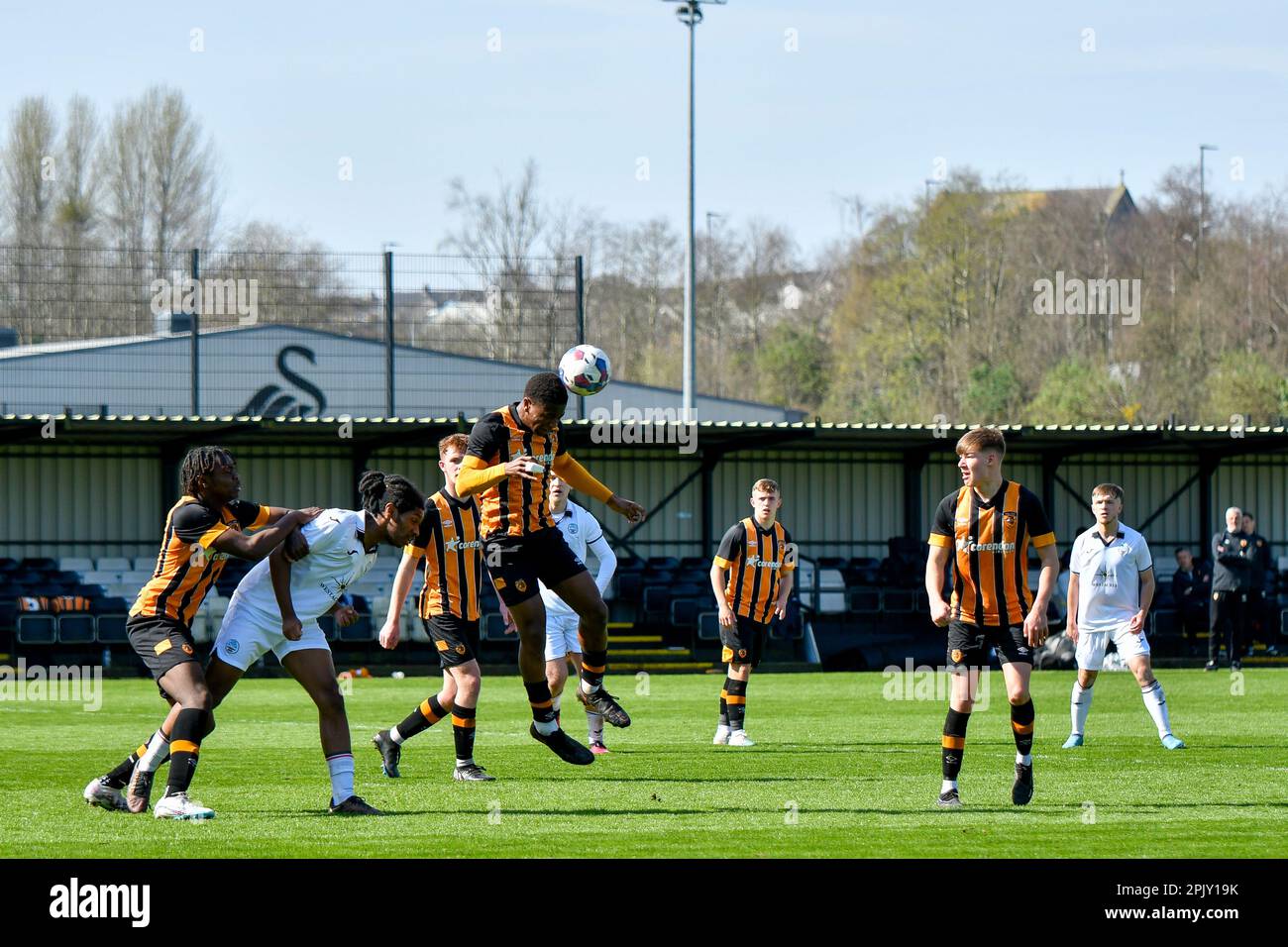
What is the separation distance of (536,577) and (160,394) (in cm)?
2685

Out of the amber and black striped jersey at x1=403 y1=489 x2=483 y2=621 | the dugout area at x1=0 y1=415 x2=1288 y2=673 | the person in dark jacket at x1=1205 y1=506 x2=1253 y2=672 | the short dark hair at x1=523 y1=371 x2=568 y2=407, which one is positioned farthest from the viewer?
the dugout area at x1=0 y1=415 x2=1288 y2=673

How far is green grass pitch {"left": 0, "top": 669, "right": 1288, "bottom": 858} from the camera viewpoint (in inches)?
318

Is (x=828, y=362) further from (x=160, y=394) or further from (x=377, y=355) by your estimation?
(x=160, y=394)

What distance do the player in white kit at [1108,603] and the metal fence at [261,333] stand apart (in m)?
18.8

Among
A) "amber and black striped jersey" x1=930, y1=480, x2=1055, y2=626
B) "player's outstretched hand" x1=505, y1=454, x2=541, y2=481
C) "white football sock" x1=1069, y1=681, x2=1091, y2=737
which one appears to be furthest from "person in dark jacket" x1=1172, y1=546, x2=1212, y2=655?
"player's outstretched hand" x1=505, y1=454, x2=541, y2=481

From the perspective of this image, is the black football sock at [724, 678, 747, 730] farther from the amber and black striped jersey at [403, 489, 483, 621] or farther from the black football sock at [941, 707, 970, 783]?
the black football sock at [941, 707, 970, 783]


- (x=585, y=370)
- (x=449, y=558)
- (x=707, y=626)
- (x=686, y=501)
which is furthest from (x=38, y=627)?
(x=585, y=370)

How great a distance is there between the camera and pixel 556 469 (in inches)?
405

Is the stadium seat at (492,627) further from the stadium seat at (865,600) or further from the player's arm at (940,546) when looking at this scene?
the player's arm at (940,546)

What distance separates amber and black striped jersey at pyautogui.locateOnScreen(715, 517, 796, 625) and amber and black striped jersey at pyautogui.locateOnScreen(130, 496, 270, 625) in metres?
5.25

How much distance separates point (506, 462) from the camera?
9.66 metres

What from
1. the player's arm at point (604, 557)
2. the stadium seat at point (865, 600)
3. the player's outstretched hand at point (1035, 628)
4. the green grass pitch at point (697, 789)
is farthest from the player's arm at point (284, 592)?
the stadium seat at point (865, 600)
